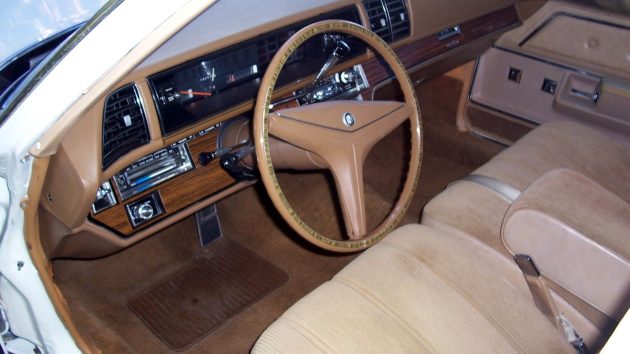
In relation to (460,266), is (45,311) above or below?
above

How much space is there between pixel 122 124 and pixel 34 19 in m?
0.53

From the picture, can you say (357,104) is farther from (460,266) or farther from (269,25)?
(460,266)

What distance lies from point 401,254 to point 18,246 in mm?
902

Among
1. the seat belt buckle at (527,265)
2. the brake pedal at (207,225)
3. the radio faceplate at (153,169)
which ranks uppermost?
the radio faceplate at (153,169)

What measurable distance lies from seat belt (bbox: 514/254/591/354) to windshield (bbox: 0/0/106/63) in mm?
1430

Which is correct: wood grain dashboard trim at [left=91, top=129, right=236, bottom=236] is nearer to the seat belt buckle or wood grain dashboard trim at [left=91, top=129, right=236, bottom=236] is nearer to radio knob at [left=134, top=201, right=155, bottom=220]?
radio knob at [left=134, top=201, right=155, bottom=220]

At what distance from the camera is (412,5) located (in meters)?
2.17

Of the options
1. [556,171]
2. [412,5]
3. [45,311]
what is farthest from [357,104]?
[45,311]

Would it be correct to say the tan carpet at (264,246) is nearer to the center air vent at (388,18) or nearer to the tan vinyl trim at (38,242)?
the tan vinyl trim at (38,242)

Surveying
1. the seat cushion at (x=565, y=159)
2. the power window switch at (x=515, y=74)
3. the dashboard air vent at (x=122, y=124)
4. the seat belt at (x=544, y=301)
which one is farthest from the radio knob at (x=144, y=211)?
the power window switch at (x=515, y=74)

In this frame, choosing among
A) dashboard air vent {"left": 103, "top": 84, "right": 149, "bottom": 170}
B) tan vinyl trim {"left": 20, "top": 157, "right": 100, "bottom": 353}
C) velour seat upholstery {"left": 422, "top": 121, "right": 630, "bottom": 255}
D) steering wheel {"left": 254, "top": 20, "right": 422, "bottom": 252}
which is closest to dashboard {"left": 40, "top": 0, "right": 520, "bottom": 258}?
dashboard air vent {"left": 103, "top": 84, "right": 149, "bottom": 170}

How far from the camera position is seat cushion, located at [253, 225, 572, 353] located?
3.89 feet

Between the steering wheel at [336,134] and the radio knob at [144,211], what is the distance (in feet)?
2.28

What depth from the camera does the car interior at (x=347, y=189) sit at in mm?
1329
